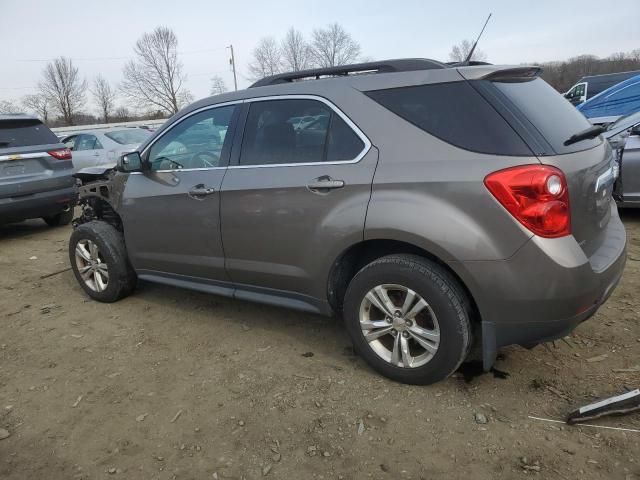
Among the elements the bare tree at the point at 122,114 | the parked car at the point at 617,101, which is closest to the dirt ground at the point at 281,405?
the parked car at the point at 617,101

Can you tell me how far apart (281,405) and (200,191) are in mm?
1571

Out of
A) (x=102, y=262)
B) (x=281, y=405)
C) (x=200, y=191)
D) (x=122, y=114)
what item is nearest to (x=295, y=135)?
(x=200, y=191)

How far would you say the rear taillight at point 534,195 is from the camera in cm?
230

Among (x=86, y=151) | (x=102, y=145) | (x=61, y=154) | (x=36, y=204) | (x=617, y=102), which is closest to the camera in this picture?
(x=36, y=204)

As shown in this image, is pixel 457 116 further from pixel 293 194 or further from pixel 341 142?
pixel 293 194

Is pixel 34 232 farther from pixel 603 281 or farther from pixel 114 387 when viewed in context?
pixel 603 281

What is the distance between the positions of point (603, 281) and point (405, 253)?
3.28 ft

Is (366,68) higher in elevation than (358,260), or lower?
higher

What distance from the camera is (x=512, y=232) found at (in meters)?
2.33

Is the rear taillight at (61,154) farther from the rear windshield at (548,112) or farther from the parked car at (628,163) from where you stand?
the parked car at (628,163)

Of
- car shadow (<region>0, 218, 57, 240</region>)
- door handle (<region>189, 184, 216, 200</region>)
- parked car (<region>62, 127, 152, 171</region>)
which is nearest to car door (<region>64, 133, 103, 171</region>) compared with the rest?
parked car (<region>62, 127, 152, 171</region>)

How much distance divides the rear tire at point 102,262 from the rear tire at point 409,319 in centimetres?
237

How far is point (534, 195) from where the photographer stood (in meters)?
2.30

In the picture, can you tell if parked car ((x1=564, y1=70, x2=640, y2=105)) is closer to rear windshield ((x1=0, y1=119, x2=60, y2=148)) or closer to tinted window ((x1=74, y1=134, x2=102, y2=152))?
tinted window ((x1=74, y1=134, x2=102, y2=152))
